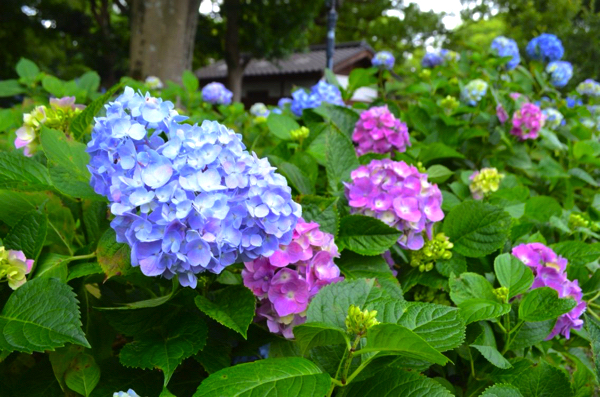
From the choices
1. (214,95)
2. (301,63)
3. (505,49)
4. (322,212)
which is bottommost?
(301,63)

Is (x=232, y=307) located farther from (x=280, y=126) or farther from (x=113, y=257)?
(x=280, y=126)

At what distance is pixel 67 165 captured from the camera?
0.99 meters

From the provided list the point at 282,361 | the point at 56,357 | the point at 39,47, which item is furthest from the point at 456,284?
the point at 39,47

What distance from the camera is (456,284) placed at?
1122 mm

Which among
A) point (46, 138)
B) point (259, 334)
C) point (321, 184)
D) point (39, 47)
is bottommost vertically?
point (39, 47)

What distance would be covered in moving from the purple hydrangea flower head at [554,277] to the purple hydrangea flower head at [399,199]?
229 mm

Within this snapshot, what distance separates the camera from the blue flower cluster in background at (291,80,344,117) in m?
2.15

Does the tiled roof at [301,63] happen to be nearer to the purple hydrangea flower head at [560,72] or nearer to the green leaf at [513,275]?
the purple hydrangea flower head at [560,72]

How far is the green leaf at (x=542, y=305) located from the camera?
100 centimetres

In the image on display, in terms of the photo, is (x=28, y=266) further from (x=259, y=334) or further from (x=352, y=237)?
(x=352, y=237)

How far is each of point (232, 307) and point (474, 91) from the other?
1.73 meters

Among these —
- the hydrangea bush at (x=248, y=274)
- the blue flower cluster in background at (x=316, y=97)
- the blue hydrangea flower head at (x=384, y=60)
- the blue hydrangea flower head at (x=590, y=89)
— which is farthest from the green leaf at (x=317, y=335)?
the blue hydrangea flower head at (x=590, y=89)

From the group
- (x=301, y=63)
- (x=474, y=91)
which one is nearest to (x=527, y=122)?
(x=474, y=91)

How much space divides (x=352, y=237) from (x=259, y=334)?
30cm
